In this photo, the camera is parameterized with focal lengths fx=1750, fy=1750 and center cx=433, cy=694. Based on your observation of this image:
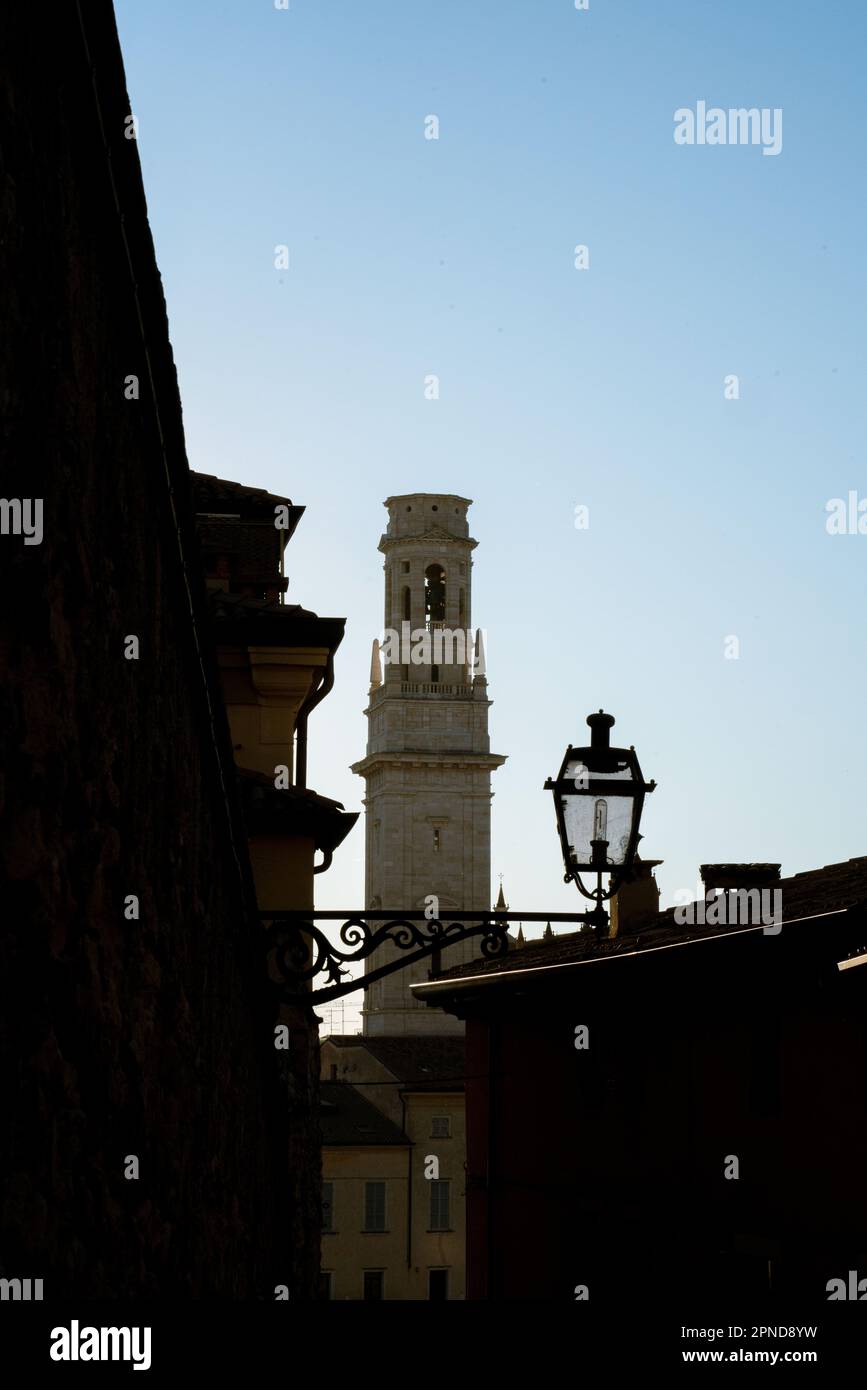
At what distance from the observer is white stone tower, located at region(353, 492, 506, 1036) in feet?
294

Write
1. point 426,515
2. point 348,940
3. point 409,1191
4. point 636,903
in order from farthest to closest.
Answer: point 426,515 → point 409,1191 → point 636,903 → point 348,940

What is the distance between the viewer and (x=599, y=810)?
24.8 feet

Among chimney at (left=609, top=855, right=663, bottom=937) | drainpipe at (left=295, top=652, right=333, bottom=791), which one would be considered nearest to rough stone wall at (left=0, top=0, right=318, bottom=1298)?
drainpipe at (left=295, top=652, right=333, bottom=791)

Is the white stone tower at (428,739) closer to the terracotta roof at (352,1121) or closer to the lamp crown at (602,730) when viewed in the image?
the terracotta roof at (352,1121)

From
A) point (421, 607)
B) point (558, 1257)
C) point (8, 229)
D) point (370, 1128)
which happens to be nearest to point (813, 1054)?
point (558, 1257)

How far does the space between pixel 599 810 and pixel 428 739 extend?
3266 inches

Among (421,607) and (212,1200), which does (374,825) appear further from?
(212,1200)

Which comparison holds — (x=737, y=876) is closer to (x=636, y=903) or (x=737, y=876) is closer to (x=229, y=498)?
(x=636, y=903)

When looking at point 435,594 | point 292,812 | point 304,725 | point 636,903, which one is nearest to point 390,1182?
point 435,594

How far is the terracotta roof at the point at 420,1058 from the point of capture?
210 feet

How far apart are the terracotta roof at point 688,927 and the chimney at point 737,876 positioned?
198 mm

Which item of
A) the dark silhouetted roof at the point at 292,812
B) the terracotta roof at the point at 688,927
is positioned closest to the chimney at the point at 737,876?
the terracotta roof at the point at 688,927

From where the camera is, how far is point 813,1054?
585 inches

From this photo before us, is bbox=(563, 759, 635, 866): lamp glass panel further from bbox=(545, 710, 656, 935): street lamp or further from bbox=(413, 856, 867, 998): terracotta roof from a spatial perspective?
bbox=(413, 856, 867, 998): terracotta roof
